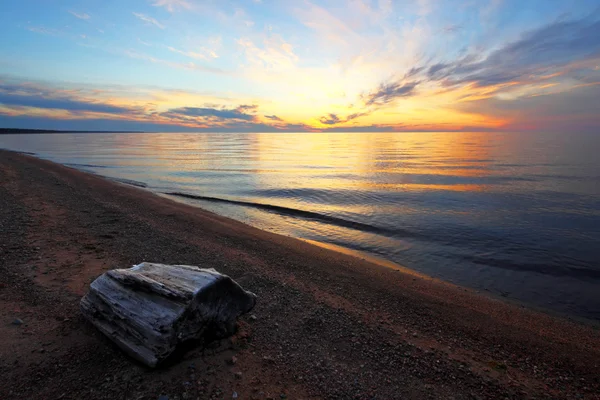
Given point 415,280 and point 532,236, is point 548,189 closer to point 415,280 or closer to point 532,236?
point 532,236

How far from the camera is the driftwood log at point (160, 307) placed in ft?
12.5

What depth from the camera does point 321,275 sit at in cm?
793

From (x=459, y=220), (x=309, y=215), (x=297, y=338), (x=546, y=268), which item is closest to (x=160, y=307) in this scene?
(x=297, y=338)

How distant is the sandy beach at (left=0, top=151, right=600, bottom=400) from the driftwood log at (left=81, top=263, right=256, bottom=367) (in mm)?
283

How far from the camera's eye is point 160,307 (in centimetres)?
388

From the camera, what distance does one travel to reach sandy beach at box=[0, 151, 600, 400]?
3867mm

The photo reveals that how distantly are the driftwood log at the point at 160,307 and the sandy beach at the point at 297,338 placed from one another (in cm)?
28

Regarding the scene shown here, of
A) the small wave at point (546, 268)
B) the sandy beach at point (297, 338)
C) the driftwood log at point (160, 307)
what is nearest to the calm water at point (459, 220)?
the small wave at point (546, 268)

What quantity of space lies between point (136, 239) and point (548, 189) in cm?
2849

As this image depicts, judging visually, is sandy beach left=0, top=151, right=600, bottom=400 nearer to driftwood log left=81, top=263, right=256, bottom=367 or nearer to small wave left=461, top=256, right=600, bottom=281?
driftwood log left=81, top=263, right=256, bottom=367

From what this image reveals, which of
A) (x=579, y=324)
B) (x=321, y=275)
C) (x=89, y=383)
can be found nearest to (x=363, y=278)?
(x=321, y=275)

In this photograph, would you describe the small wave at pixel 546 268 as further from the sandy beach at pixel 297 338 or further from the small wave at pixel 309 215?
the small wave at pixel 309 215

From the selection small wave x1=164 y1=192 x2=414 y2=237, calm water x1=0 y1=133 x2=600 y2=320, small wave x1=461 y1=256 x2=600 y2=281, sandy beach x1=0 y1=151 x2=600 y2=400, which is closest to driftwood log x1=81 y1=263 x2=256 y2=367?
sandy beach x1=0 y1=151 x2=600 y2=400

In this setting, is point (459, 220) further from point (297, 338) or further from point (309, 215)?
point (297, 338)
